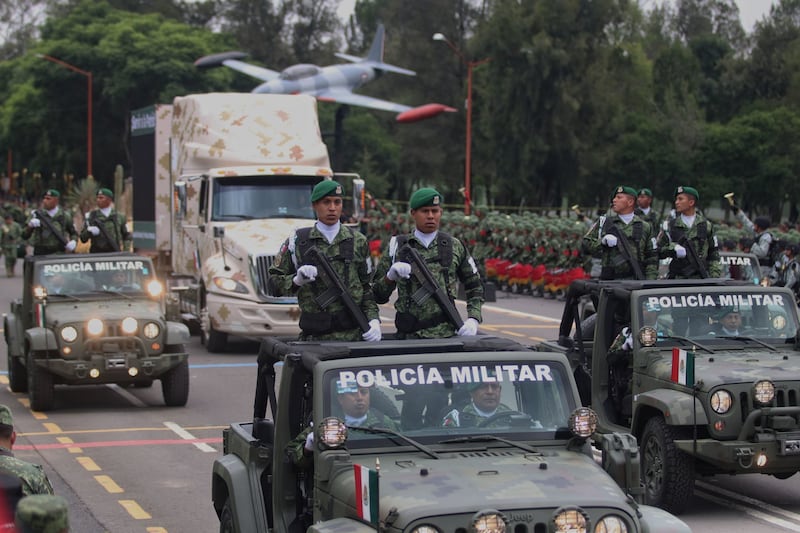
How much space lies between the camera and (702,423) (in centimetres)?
1002

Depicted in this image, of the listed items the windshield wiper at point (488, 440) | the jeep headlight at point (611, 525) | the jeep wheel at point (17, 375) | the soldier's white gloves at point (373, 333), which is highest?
the soldier's white gloves at point (373, 333)

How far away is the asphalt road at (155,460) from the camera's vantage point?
10375mm

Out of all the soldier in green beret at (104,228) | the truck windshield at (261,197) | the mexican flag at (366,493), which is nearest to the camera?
the mexican flag at (366,493)

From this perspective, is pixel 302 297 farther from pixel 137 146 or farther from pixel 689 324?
pixel 137 146

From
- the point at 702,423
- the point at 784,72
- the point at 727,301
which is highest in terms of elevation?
the point at 784,72

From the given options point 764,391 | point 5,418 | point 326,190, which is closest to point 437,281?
point 326,190

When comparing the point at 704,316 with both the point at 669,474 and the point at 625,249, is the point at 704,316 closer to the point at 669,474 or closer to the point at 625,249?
the point at 669,474

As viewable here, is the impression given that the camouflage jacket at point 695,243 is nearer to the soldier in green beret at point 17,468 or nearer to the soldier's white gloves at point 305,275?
the soldier's white gloves at point 305,275

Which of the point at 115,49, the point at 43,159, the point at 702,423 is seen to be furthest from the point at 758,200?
the point at 702,423

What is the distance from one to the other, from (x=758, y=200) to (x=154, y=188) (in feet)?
141

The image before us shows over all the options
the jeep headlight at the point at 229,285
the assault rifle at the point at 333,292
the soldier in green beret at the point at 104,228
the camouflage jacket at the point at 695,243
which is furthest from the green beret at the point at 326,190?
the jeep headlight at the point at 229,285

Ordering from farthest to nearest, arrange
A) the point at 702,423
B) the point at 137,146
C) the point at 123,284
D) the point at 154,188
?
the point at 137,146
the point at 154,188
the point at 123,284
the point at 702,423

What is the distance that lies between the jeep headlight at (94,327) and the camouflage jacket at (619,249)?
5304 mm

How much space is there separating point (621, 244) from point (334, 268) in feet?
16.0
